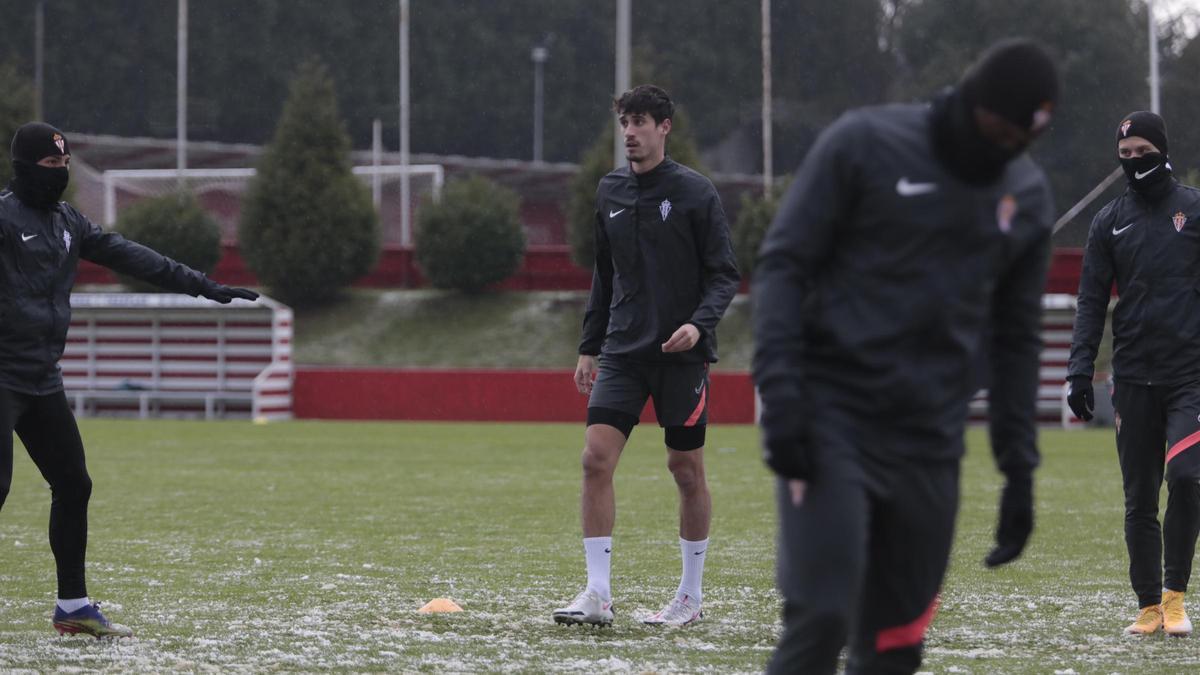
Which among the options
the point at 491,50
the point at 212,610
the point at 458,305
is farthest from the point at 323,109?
the point at 212,610

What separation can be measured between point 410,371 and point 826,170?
26754mm

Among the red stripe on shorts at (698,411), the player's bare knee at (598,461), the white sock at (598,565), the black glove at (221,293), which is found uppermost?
the black glove at (221,293)

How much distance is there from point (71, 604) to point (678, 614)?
102 inches

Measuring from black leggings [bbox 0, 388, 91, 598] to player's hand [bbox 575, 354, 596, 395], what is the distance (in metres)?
2.25

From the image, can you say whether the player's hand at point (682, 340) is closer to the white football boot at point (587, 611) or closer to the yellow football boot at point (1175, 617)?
the white football boot at point (587, 611)

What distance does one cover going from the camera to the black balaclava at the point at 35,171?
22.3 feet

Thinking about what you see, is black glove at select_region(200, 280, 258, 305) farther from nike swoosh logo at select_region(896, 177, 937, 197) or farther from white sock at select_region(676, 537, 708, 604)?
nike swoosh logo at select_region(896, 177, 937, 197)

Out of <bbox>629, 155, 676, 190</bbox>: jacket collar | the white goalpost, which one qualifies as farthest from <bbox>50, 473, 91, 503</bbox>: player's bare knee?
the white goalpost

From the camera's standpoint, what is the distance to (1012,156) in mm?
4031

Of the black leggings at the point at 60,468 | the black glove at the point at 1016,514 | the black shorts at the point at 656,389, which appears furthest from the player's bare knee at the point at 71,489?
the black glove at the point at 1016,514

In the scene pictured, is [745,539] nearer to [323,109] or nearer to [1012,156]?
[1012,156]

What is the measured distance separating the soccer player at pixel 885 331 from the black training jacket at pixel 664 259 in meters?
3.13

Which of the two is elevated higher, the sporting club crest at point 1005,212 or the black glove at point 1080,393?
the sporting club crest at point 1005,212

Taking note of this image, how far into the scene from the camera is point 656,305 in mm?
7242
